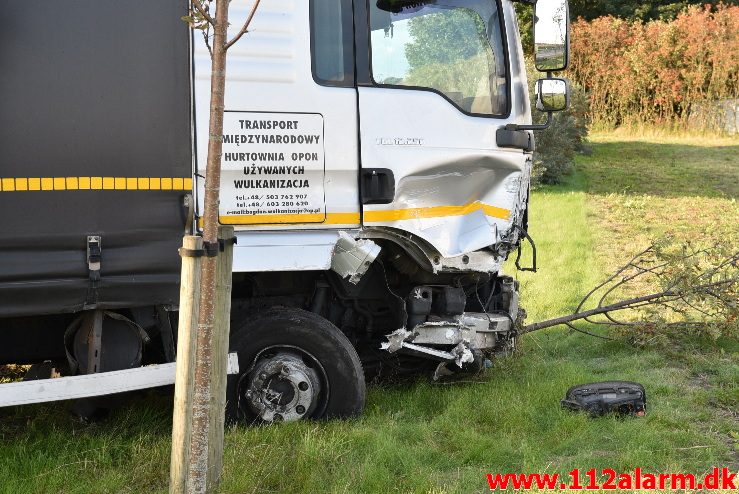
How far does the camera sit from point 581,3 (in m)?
26.4

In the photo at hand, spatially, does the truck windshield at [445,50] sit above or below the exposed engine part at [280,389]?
above

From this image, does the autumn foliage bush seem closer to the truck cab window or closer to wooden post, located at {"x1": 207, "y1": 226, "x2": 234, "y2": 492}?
the truck cab window

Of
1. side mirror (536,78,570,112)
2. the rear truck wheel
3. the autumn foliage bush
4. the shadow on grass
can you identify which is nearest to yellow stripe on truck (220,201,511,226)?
the rear truck wheel

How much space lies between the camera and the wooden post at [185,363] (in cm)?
333

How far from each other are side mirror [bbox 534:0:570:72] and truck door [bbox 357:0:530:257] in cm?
23

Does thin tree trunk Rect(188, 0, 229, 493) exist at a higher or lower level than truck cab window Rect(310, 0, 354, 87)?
lower

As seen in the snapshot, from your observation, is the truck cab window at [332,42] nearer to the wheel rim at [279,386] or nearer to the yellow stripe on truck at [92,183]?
the yellow stripe on truck at [92,183]

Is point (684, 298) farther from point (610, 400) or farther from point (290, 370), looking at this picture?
point (290, 370)

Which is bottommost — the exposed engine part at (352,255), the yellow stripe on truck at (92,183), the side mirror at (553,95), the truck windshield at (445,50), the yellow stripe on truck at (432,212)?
the exposed engine part at (352,255)

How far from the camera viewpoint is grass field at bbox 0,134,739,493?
418 centimetres

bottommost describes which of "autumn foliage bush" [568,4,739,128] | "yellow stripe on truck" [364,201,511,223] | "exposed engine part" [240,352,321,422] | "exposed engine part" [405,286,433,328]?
"exposed engine part" [240,352,321,422]

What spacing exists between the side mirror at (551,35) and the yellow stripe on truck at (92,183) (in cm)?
227

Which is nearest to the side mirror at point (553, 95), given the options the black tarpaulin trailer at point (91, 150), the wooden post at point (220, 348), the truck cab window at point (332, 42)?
the truck cab window at point (332, 42)

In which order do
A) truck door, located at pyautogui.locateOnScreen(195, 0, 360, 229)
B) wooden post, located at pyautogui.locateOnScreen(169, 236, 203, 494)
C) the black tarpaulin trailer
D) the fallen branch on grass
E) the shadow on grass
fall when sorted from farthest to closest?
the shadow on grass → the fallen branch on grass → truck door, located at pyautogui.locateOnScreen(195, 0, 360, 229) → the black tarpaulin trailer → wooden post, located at pyautogui.locateOnScreen(169, 236, 203, 494)
